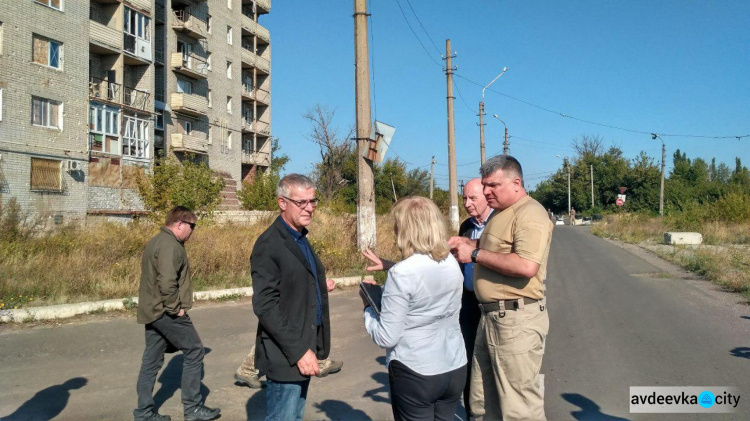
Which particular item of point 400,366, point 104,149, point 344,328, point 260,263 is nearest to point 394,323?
point 400,366

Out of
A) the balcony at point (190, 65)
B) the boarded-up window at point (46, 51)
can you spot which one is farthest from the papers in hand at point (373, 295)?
the balcony at point (190, 65)

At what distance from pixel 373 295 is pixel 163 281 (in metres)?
2.27

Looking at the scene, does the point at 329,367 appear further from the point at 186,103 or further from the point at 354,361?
the point at 186,103

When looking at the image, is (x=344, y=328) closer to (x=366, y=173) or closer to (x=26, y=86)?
(x=366, y=173)

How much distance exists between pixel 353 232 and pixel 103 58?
22946mm

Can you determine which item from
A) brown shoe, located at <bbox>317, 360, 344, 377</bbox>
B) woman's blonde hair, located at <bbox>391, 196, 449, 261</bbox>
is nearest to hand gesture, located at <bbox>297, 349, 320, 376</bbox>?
woman's blonde hair, located at <bbox>391, 196, 449, 261</bbox>

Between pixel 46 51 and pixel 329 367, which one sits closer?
pixel 329 367

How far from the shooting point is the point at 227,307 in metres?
9.35

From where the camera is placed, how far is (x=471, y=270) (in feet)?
13.4

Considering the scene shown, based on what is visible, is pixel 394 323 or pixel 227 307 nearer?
pixel 394 323

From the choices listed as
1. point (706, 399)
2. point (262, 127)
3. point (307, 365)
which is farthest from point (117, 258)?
point (262, 127)

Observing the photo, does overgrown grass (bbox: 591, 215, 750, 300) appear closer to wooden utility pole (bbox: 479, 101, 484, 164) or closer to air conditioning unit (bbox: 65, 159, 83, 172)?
wooden utility pole (bbox: 479, 101, 484, 164)

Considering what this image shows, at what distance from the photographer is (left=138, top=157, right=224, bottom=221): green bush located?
54.4 feet

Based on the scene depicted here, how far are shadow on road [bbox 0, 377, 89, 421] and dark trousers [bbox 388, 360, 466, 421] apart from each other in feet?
11.4
